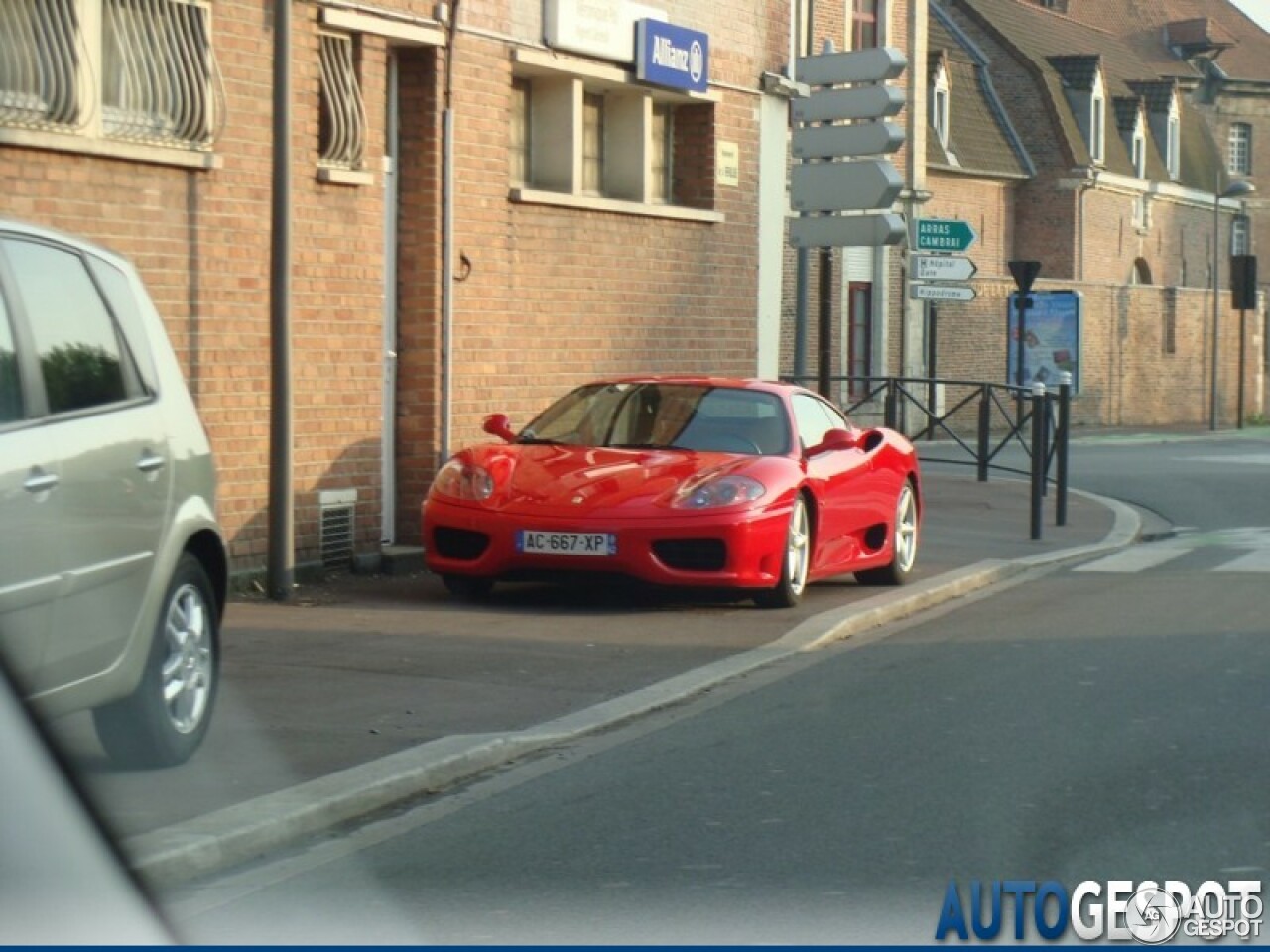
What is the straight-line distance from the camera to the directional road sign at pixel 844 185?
56.2 ft

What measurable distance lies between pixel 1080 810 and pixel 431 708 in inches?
111

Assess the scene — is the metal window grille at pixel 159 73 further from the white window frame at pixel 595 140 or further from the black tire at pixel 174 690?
the black tire at pixel 174 690

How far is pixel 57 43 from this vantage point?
1197cm

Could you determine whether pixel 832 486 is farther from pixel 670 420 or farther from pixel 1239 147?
pixel 1239 147

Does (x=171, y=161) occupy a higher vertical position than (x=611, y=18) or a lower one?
lower

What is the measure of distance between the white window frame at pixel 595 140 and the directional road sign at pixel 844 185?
4.29ft

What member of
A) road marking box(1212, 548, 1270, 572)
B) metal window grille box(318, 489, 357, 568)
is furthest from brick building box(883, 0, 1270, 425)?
metal window grille box(318, 489, 357, 568)

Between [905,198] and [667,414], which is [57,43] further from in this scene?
[905,198]

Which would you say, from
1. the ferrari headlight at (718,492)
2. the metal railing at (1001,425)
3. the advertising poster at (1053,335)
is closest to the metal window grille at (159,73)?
the ferrari headlight at (718,492)

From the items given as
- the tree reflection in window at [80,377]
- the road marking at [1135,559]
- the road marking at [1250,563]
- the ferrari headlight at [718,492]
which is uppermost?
the tree reflection in window at [80,377]

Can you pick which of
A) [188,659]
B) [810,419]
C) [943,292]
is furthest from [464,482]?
[943,292]

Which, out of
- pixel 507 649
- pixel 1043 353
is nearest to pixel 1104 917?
pixel 507 649

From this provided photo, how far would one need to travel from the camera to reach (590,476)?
1252cm

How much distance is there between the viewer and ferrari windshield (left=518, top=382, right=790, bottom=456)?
43.3ft
